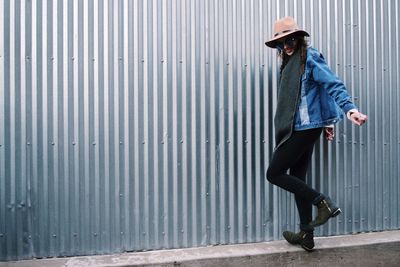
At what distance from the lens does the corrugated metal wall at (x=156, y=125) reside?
11.2 ft

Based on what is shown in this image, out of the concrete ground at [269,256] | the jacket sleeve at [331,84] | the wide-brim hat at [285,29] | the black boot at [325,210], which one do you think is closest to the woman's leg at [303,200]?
the black boot at [325,210]

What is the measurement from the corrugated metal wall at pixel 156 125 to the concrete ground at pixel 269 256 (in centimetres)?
11

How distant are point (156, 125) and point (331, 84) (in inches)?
55.5

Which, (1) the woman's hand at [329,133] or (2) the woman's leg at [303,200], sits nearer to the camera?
(2) the woman's leg at [303,200]

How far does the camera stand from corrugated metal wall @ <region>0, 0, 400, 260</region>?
3.41 m

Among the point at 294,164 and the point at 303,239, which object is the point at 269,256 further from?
the point at 294,164

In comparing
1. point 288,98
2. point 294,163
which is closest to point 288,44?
point 288,98

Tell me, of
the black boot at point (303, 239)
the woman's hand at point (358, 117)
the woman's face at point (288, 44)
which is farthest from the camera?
the black boot at point (303, 239)

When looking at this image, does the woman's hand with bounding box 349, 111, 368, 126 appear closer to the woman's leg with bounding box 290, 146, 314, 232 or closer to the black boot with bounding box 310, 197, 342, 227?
the woman's leg with bounding box 290, 146, 314, 232

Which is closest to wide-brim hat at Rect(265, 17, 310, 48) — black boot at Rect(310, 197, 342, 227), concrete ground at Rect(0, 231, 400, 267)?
black boot at Rect(310, 197, 342, 227)

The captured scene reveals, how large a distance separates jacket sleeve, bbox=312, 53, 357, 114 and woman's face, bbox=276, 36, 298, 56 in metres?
0.19

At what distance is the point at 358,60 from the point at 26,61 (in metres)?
2.89

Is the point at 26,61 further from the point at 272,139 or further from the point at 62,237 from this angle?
the point at 272,139

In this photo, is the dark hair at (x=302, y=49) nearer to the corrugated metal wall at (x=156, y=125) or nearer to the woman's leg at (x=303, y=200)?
the corrugated metal wall at (x=156, y=125)
